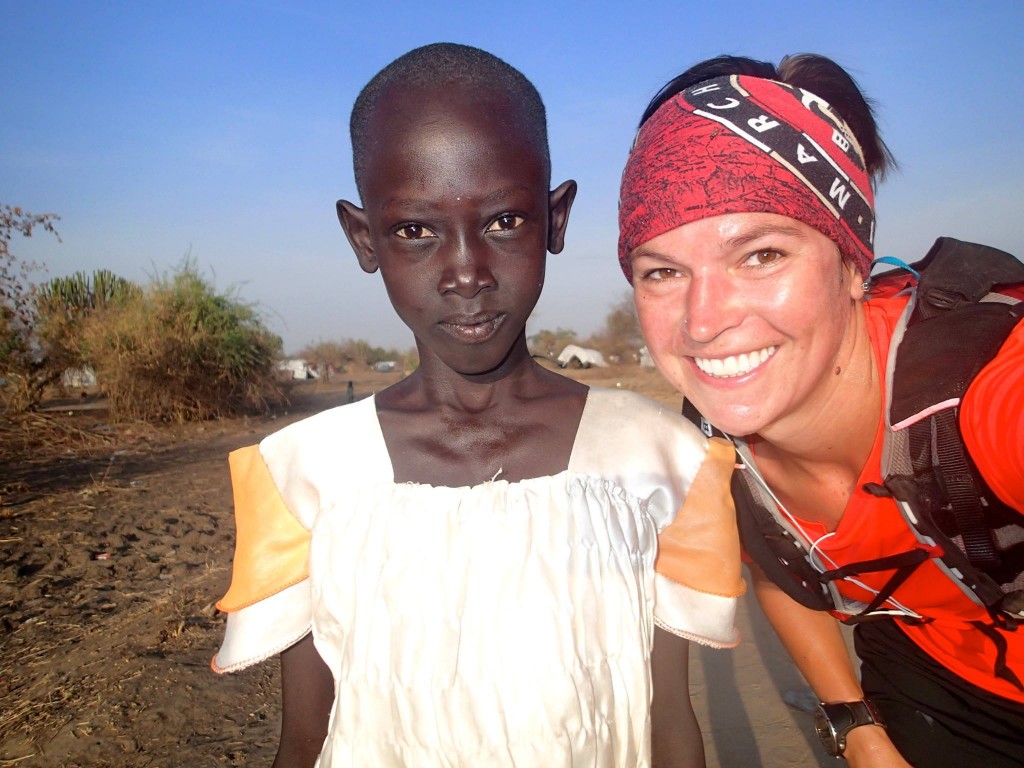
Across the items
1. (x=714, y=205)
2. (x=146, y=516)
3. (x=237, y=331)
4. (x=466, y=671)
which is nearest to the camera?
(x=466, y=671)

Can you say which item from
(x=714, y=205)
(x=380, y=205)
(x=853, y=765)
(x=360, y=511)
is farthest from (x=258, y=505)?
(x=853, y=765)

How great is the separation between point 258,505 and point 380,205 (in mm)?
654

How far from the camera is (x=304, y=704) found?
4.39 feet

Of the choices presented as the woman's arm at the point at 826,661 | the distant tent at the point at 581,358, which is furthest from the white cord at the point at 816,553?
the distant tent at the point at 581,358

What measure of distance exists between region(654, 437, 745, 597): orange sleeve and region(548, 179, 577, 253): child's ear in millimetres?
585

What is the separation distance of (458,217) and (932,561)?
1.35 meters

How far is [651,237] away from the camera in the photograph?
1.54 meters

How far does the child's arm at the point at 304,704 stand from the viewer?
132cm

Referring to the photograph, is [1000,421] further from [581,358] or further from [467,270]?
[581,358]

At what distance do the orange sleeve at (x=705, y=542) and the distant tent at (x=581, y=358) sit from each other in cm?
1964

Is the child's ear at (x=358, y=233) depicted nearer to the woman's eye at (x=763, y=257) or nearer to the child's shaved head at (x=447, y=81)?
the child's shaved head at (x=447, y=81)

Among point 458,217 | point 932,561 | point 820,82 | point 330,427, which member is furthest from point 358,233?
point 932,561

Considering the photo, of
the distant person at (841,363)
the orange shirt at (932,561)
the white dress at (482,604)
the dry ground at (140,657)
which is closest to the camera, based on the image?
the white dress at (482,604)

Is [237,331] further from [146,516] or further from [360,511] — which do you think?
[360,511]
